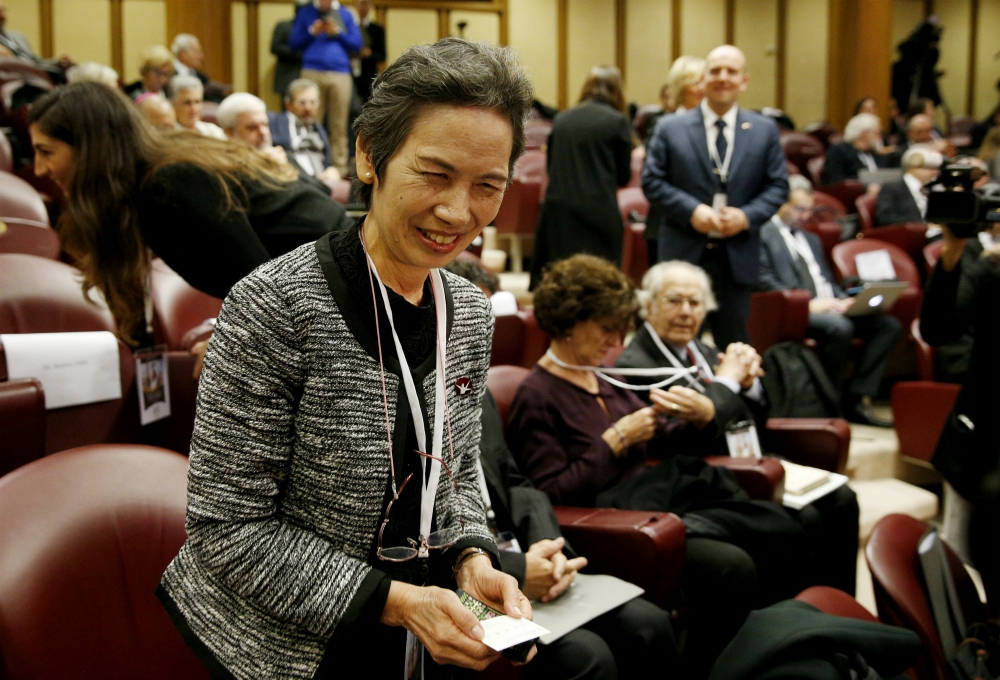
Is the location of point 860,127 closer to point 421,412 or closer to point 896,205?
point 896,205

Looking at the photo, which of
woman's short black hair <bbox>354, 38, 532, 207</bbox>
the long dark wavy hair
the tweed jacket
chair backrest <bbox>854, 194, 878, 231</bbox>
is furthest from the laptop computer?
the tweed jacket

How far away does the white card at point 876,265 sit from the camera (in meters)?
4.40

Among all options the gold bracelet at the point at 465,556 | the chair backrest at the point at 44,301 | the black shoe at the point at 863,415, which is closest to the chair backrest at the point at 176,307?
the chair backrest at the point at 44,301

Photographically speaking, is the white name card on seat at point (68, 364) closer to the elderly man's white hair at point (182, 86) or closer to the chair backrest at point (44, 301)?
the chair backrest at point (44, 301)

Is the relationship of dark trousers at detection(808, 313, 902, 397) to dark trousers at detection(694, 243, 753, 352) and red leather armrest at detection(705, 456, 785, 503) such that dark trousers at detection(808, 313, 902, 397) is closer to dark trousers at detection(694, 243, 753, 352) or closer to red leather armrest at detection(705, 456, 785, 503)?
dark trousers at detection(694, 243, 753, 352)

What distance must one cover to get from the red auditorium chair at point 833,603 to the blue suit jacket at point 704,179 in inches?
64.6

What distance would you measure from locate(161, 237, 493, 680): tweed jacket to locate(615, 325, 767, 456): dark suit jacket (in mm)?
1564

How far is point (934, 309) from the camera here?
197 cm

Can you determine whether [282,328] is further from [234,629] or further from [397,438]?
[234,629]

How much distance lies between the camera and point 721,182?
3.16 metres

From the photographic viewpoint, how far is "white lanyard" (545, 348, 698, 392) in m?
2.18

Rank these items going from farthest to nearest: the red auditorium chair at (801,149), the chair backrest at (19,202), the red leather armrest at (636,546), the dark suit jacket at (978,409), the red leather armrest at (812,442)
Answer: the red auditorium chair at (801,149) → the chair backrest at (19,202) → the red leather armrest at (812,442) → the red leather armrest at (636,546) → the dark suit jacket at (978,409)

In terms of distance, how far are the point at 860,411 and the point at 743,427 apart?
1838mm

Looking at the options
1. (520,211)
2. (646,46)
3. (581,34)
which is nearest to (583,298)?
(520,211)
